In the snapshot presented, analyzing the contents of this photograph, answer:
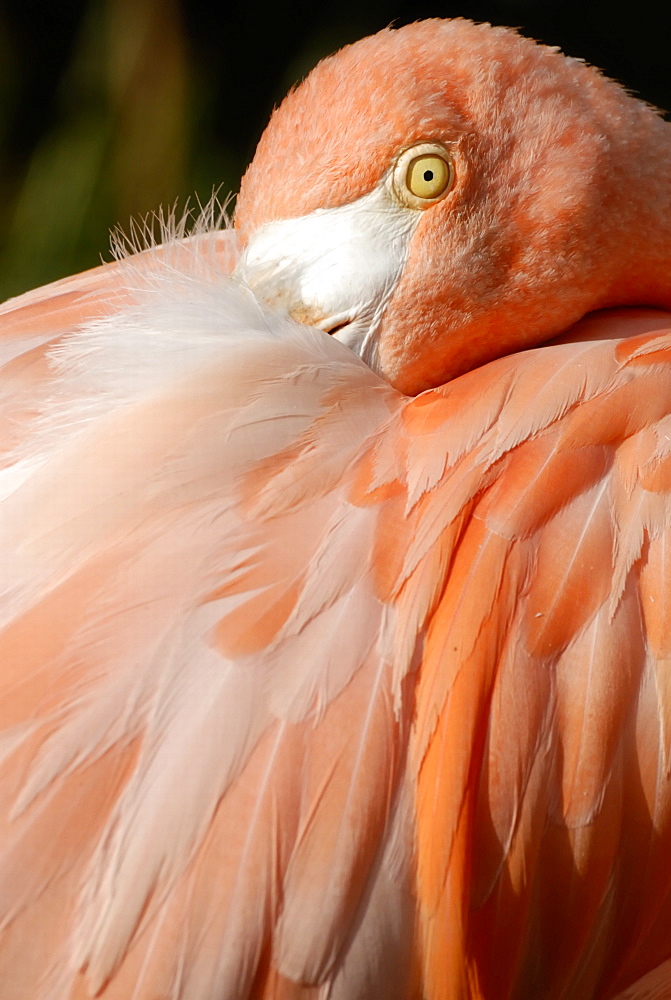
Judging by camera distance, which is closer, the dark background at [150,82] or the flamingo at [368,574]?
the flamingo at [368,574]

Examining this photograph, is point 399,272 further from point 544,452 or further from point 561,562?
point 561,562

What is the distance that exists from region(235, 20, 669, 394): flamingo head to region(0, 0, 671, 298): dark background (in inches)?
81.2

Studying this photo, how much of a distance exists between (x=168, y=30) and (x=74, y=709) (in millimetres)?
2743

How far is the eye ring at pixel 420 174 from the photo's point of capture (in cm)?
128

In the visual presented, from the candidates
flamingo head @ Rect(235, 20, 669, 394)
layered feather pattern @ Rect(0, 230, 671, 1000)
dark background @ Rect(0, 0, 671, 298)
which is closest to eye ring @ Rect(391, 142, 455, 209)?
flamingo head @ Rect(235, 20, 669, 394)

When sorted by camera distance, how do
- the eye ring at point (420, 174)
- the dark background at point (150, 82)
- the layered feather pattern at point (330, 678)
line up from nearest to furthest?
the layered feather pattern at point (330, 678), the eye ring at point (420, 174), the dark background at point (150, 82)

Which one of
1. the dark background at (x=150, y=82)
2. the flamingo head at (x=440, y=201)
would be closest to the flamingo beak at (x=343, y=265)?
the flamingo head at (x=440, y=201)

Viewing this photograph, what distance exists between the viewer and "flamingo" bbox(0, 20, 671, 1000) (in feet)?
3.19

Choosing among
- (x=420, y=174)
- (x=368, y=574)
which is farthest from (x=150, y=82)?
(x=368, y=574)

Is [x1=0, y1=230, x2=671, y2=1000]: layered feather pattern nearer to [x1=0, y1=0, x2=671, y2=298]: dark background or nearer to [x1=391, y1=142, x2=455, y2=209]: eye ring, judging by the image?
[x1=391, y1=142, x2=455, y2=209]: eye ring

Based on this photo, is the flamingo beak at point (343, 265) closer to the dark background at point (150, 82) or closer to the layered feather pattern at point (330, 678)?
Answer: the layered feather pattern at point (330, 678)

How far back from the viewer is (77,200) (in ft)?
10.5

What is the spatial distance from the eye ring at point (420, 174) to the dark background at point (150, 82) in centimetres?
211

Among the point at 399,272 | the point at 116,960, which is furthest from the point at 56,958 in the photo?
the point at 399,272
